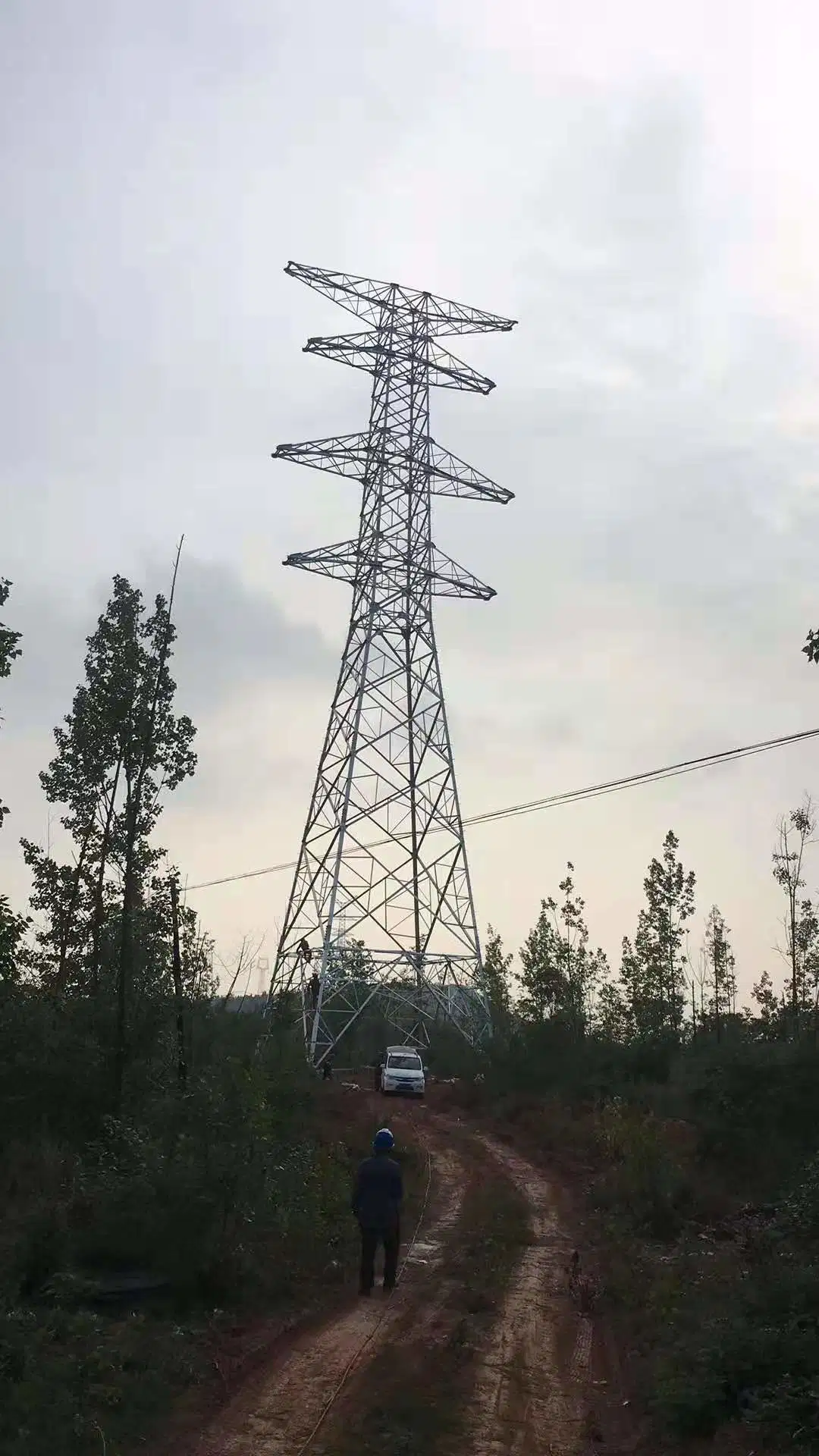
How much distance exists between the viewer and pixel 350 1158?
71.5ft

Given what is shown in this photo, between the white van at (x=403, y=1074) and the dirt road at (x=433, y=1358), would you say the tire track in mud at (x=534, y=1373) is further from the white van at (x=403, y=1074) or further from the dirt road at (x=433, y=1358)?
the white van at (x=403, y=1074)

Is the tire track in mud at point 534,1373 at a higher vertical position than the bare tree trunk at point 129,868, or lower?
lower

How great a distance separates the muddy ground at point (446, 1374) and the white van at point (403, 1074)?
728 inches

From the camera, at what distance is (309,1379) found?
35.0ft

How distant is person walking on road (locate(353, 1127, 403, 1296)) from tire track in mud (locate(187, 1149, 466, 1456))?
0.82 ft

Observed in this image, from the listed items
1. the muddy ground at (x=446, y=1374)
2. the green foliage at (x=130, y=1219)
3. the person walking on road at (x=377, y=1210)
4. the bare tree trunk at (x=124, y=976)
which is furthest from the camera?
the bare tree trunk at (x=124, y=976)

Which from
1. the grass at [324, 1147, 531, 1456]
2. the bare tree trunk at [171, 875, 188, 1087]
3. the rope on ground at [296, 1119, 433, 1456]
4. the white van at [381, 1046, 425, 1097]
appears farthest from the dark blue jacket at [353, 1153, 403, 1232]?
the white van at [381, 1046, 425, 1097]

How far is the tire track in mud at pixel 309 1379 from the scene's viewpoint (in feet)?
30.1

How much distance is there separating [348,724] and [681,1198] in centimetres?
1608

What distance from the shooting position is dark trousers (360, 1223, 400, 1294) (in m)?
14.1

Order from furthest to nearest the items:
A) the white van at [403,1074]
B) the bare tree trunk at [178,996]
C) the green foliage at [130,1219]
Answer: the white van at [403,1074] → the bare tree trunk at [178,996] → the green foliage at [130,1219]

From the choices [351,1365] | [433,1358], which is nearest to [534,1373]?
[433,1358]

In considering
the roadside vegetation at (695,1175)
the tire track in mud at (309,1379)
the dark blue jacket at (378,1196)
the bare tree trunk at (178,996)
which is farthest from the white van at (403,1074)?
the dark blue jacket at (378,1196)

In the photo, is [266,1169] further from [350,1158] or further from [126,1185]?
[350,1158]
